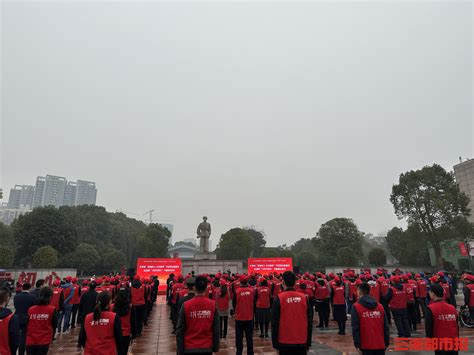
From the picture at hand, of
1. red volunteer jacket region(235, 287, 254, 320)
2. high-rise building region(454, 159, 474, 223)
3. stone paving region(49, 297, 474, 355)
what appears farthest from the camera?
high-rise building region(454, 159, 474, 223)

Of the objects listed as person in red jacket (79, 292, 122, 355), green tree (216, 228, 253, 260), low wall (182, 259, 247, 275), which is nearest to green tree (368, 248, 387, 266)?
green tree (216, 228, 253, 260)

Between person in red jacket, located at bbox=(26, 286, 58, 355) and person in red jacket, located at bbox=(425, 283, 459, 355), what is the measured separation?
6228 millimetres

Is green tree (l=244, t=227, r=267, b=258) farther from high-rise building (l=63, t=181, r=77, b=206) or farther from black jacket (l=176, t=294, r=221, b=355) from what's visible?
high-rise building (l=63, t=181, r=77, b=206)

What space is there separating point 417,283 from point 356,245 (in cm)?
3311

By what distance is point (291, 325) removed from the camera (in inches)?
166

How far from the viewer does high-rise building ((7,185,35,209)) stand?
5614 inches

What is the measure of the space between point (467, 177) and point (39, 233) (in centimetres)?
5554

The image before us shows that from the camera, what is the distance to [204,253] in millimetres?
27281

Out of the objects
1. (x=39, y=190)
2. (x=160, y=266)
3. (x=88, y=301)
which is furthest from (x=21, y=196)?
(x=88, y=301)

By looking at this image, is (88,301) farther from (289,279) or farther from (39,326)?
(289,279)

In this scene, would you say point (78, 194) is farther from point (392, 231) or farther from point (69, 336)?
point (69, 336)

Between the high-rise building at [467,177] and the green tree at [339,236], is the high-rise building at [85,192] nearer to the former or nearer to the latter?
the green tree at [339,236]

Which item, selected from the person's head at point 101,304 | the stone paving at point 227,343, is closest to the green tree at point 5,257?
the stone paving at point 227,343

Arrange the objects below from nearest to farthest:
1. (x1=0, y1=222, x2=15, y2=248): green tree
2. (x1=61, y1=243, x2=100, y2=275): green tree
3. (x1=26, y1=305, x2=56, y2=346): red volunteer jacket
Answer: (x1=26, y1=305, x2=56, y2=346): red volunteer jacket < (x1=61, y1=243, x2=100, y2=275): green tree < (x1=0, y1=222, x2=15, y2=248): green tree
